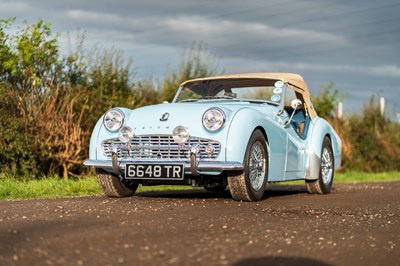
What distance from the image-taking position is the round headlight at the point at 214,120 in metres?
7.61

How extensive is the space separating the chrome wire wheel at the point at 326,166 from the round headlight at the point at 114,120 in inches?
131

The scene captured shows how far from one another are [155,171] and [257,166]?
44.8 inches

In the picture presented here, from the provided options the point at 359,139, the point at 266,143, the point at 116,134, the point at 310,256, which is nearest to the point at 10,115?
the point at 116,134

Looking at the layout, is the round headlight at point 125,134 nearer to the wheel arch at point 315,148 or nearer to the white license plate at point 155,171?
the white license plate at point 155,171

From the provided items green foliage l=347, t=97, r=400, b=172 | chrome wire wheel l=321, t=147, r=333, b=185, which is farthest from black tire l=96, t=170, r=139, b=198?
green foliage l=347, t=97, r=400, b=172

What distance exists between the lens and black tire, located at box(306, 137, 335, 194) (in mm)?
10156

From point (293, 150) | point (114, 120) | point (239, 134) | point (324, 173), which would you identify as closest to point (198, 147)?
point (239, 134)

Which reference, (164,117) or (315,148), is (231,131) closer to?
(164,117)

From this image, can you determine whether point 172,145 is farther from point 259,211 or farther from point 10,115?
point 10,115

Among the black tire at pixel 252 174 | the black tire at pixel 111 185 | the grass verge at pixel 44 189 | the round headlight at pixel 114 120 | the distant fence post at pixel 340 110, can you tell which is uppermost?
the distant fence post at pixel 340 110

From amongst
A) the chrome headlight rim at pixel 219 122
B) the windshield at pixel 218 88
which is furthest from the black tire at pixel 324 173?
the chrome headlight rim at pixel 219 122

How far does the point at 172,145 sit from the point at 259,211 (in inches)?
55.4

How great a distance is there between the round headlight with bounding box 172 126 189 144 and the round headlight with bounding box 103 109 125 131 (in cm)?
72

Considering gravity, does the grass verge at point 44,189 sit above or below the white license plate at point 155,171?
below
